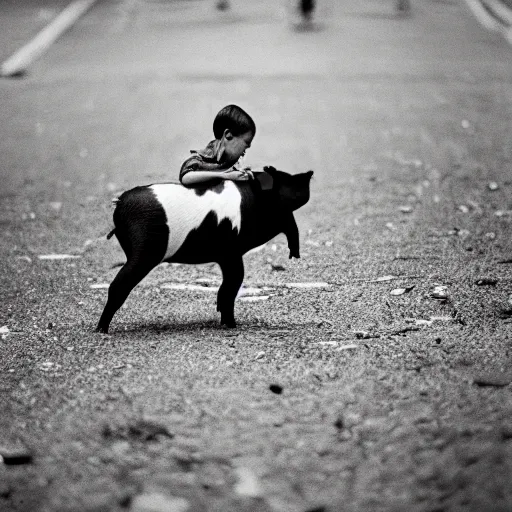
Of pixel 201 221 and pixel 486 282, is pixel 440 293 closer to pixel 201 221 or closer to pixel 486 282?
pixel 486 282

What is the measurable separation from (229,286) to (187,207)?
0.57m

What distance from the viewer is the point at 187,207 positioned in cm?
487

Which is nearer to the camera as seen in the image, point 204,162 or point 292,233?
point 204,162

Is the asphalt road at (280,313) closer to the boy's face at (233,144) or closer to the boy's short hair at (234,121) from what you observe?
the boy's face at (233,144)

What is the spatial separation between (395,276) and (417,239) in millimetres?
1113

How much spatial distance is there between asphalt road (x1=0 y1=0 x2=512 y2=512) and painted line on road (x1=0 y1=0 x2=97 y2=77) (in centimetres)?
94

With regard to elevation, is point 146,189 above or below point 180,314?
above

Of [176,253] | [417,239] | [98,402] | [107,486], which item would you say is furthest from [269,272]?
[107,486]

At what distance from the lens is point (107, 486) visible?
3.55 metres

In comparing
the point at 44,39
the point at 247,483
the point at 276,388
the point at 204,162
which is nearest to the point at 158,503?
the point at 247,483

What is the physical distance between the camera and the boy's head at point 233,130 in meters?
4.93

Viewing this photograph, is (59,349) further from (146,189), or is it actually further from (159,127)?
(159,127)

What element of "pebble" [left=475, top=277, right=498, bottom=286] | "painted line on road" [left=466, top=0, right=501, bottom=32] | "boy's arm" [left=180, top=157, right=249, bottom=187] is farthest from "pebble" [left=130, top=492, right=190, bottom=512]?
"painted line on road" [left=466, top=0, right=501, bottom=32]

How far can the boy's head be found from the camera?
4930 millimetres
